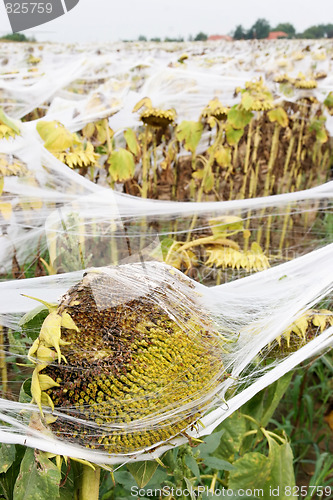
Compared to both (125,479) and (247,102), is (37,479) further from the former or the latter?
(247,102)

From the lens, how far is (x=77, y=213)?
1.14 meters

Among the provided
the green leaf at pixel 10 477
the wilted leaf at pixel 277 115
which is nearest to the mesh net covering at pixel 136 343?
the green leaf at pixel 10 477

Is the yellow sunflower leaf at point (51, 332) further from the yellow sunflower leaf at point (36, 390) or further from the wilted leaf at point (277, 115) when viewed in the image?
the wilted leaf at point (277, 115)

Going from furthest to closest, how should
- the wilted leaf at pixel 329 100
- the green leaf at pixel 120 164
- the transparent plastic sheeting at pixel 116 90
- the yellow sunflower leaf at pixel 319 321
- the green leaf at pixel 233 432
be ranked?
the wilted leaf at pixel 329 100
the transparent plastic sheeting at pixel 116 90
the green leaf at pixel 120 164
the green leaf at pixel 233 432
the yellow sunflower leaf at pixel 319 321

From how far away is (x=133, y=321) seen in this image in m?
0.55

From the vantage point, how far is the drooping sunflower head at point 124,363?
0.53m

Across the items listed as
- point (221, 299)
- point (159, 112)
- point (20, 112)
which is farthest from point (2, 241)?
point (20, 112)

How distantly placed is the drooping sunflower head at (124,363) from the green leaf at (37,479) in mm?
36

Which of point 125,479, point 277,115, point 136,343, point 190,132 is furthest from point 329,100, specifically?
point 136,343

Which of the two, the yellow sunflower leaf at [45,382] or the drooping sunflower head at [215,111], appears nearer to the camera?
the yellow sunflower leaf at [45,382]

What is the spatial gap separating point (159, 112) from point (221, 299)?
129 cm

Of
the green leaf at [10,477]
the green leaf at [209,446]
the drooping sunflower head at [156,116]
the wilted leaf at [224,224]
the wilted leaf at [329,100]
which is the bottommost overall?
the green leaf at [209,446]

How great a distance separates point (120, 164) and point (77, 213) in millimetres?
605

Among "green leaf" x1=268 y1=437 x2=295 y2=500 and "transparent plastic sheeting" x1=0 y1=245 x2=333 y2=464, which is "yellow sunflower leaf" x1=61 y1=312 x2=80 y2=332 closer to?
"transparent plastic sheeting" x1=0 y1=245 x2=333 y2=464
